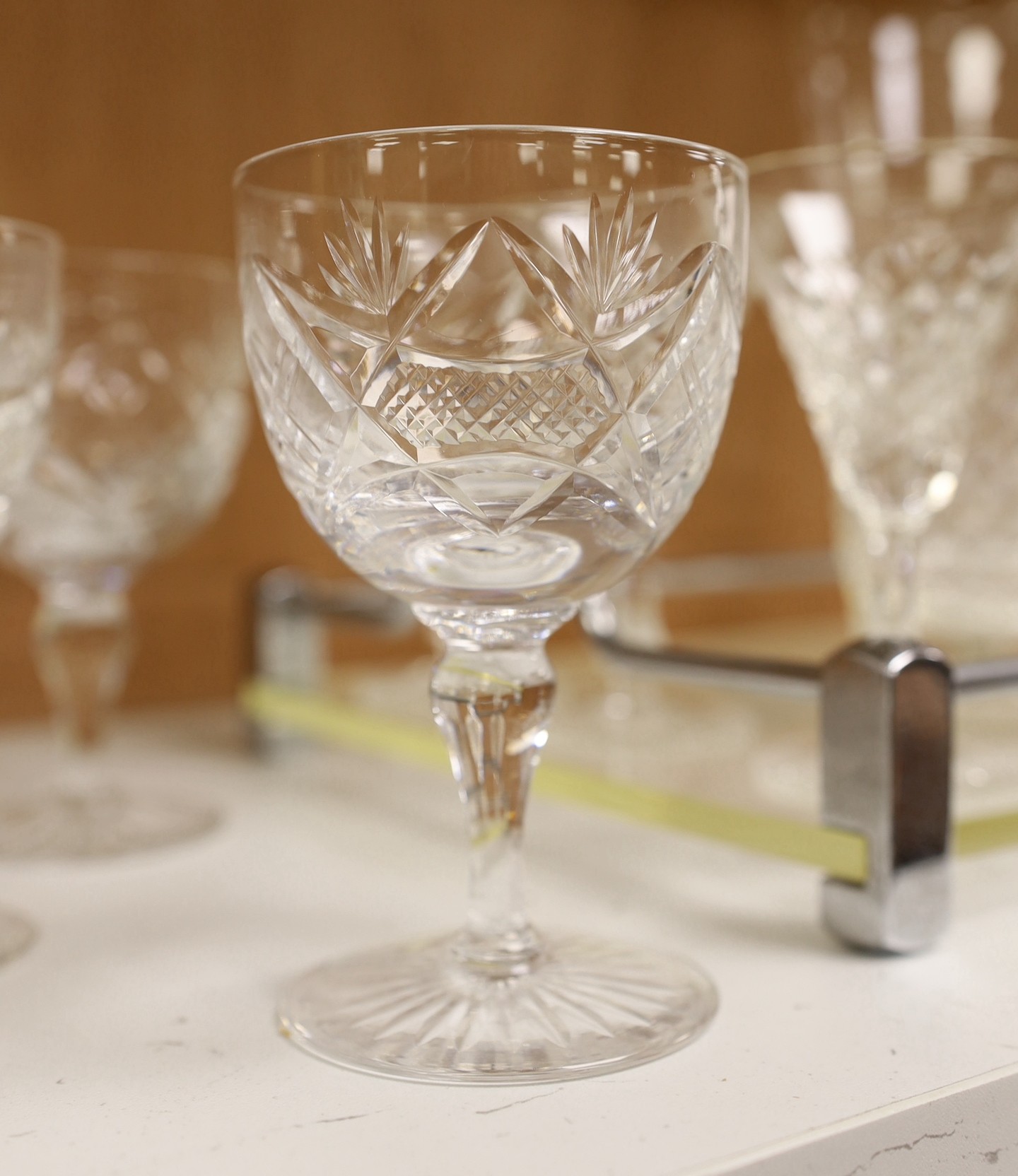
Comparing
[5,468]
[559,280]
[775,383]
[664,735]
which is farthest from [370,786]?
[775,383]

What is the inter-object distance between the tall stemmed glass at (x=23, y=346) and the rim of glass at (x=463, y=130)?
0.34 feet

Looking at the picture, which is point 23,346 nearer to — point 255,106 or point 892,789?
point 892,789

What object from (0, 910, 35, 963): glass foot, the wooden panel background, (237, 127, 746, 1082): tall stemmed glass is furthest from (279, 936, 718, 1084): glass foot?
the wooden panel background

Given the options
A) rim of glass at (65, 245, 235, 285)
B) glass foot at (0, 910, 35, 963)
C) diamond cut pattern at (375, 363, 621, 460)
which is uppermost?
rim of glass at (65, 245, 235, 285)

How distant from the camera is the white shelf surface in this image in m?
0.35

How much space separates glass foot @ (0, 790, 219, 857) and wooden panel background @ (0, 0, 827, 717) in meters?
0.17

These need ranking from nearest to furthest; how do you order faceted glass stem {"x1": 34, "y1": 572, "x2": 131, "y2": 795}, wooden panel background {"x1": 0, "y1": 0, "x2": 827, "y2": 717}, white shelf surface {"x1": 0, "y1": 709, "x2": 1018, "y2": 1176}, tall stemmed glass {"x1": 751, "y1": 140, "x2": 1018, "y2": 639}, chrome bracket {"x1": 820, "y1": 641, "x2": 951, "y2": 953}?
white shelf surface {"x1": 0, "y1": 709, "x2": 1018, "y2": 1176}, chrome bracket {"x1": 820, "y1": 641, "x2": 951, "y2": 953}, tall stemmed glass {"x1": 751, "y1": 140, "x2": 1018, "y2": 639}, faceted glass stem {"x1": 34, "y1": 572, "x2": 131, "y2": 795}, wooden panel background {"x1": 0, "y1": 0, "x2": 827, "y2": 717}

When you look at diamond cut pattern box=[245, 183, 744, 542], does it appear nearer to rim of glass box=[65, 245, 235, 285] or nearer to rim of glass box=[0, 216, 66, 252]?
rim of glass box=[0, 216, 66, 252]

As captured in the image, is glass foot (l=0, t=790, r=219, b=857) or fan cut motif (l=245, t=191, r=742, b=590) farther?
glass foot (l=0, t=790, r=219, b=857)

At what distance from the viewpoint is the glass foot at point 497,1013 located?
15.4 inches

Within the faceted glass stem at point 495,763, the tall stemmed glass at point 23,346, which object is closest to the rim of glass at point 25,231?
the tall stemmed glass at point 23,346

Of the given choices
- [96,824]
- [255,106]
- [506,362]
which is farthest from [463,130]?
[255,106]

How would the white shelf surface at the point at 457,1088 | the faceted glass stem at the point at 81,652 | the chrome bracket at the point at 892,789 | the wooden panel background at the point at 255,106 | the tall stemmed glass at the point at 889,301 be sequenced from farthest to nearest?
the wooden panel background at the point at 255,106
the faceted glass stem at the point at 81,652
the tall stemmed glass at the point at 889,301
the chrome bracket at the point at 892,789
the white shelf surface at the point at 457,1088

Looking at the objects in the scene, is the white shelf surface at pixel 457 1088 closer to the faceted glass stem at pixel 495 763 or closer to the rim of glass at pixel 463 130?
the faceted glass stem at pixel 495 763
